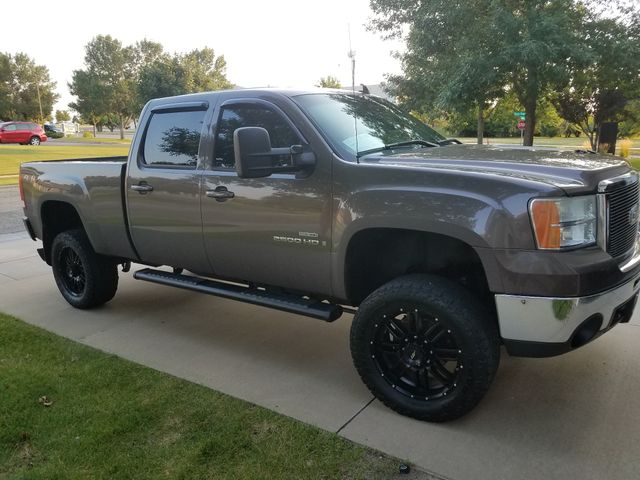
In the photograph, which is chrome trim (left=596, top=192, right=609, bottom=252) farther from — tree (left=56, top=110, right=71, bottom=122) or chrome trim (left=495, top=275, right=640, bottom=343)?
tree (left=56, top=110, right=71, bottom=122)

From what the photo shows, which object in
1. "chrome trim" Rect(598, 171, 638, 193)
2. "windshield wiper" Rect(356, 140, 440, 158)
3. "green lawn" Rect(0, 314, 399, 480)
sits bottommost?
"green lawn" Rect(0, 314, 399, 480)

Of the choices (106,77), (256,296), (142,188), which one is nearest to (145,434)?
(256,296)

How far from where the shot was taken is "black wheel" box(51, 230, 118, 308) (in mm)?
5102

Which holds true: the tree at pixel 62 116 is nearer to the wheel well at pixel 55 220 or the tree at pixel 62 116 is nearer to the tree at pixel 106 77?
the tree at pixel 106 77

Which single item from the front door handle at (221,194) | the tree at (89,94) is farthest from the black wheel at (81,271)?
the tree at (89,94)

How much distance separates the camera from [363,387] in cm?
364

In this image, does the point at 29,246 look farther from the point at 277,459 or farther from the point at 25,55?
the point at 25,55

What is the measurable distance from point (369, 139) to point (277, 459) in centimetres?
210

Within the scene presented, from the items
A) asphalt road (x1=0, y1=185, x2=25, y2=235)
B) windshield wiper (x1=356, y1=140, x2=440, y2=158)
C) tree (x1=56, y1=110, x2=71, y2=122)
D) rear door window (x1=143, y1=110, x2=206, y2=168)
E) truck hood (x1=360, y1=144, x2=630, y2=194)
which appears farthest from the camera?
tree (x1=56, y1=110, x2=71, y2=122)

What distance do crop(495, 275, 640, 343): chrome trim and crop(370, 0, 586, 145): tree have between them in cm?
1072

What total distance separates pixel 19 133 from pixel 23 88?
121 ft

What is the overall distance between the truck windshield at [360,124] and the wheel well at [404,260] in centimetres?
56

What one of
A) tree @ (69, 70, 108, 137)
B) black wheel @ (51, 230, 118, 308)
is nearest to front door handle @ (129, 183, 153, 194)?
black wheel @ (51, 230, 118, 308)

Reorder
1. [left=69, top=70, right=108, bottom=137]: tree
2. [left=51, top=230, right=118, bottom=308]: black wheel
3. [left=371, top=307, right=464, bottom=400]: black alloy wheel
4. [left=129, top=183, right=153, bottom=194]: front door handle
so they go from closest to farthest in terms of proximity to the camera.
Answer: [left=371, top=307, right=464, bottom=400]: black alloy wheel
[left=129, top=183, right=153, bottom=194]: front door handle
[left=51, top=230, right=118, bottom=308]: black wheel
[left=69, top=70, right=108, bottom=137]: tree
